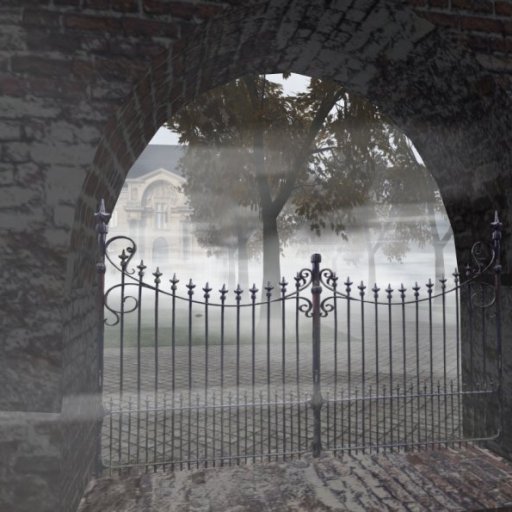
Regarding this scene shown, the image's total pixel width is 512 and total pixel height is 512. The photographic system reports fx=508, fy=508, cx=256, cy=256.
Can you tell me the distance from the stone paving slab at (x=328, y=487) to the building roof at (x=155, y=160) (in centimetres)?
5055

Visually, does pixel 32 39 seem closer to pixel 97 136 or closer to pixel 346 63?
pixel 97 136

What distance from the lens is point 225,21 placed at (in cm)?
386

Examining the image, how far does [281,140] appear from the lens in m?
12.8

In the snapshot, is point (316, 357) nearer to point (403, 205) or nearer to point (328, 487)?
point (328, 487)

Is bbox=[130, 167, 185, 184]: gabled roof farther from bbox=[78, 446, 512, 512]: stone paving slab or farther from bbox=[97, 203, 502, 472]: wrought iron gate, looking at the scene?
bbox=[78, 446, 512, 512]: stone paving slab

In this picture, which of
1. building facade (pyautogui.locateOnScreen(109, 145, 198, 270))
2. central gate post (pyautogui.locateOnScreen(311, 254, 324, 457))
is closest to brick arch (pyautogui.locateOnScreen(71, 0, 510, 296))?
central gate post (pyautogui.locateOnScreen(311, 254, 324, 457))

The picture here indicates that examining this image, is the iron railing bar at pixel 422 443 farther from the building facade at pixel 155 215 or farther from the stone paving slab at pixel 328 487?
the building facade at pixel 155 215

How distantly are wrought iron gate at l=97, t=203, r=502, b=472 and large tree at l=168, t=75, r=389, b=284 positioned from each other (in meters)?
3.21

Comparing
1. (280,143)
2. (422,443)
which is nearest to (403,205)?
(280,143)

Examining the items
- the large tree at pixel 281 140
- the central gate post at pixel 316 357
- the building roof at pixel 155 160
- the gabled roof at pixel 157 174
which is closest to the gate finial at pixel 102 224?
the central gate post at pixel 316 357

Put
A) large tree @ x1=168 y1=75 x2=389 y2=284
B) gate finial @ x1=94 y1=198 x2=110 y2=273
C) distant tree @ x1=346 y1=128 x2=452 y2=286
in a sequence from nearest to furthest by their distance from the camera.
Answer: gate finial @ x1=94 y1=198 x2=110 y2=273 < large tree @ x1=168 y1=75 x2=389 y2=284 < distant tree @ x1=346 y1=128 x2=452 y2=286

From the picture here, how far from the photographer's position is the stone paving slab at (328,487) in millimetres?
3822

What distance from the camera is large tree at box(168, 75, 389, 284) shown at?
12359 millimetres

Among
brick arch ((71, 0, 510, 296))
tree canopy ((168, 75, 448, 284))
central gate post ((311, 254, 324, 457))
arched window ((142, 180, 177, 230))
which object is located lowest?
central gate post ((311, 254, 324, 457))
